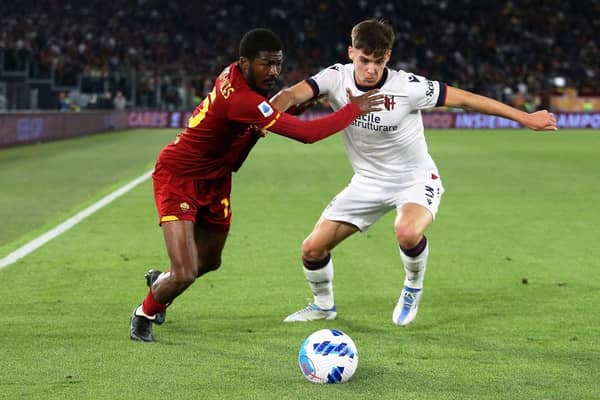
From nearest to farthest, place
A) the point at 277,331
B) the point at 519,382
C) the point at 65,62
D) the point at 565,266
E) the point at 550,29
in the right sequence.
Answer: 1. the point at 519,382
2. the point at 277,331
3. the point at 565,266
4. the point at 65,62
5. the point at 550,29

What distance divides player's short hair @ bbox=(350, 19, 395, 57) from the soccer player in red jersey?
500mm

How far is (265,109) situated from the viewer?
6.41 m

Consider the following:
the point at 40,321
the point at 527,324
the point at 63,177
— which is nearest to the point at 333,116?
the point at 527,324

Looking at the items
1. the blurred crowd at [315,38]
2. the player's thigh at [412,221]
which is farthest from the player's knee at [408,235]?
the blurred crowd at [315,38]

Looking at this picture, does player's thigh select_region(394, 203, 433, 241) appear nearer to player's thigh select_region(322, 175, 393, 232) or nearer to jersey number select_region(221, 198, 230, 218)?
player's thigh select_region(322, 175, 393, 232)

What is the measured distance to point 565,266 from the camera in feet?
33.7

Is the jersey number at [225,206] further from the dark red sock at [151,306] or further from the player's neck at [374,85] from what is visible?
the player's neck at [374,85]

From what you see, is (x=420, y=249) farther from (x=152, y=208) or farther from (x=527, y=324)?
(x=152, y=208)

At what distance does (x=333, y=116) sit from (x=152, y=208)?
950 centimetres

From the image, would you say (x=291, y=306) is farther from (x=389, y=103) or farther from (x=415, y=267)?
(x=389, y=103)

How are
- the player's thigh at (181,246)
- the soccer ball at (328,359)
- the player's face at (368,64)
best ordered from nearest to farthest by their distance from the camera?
the soccer ball at (328,359), the player's thigh at (181,246), the player's face at (368,64)

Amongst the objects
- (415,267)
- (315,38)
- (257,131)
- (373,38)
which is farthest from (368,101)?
(315,38)

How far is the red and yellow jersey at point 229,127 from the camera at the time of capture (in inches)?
254

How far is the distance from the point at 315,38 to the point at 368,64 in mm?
52013
